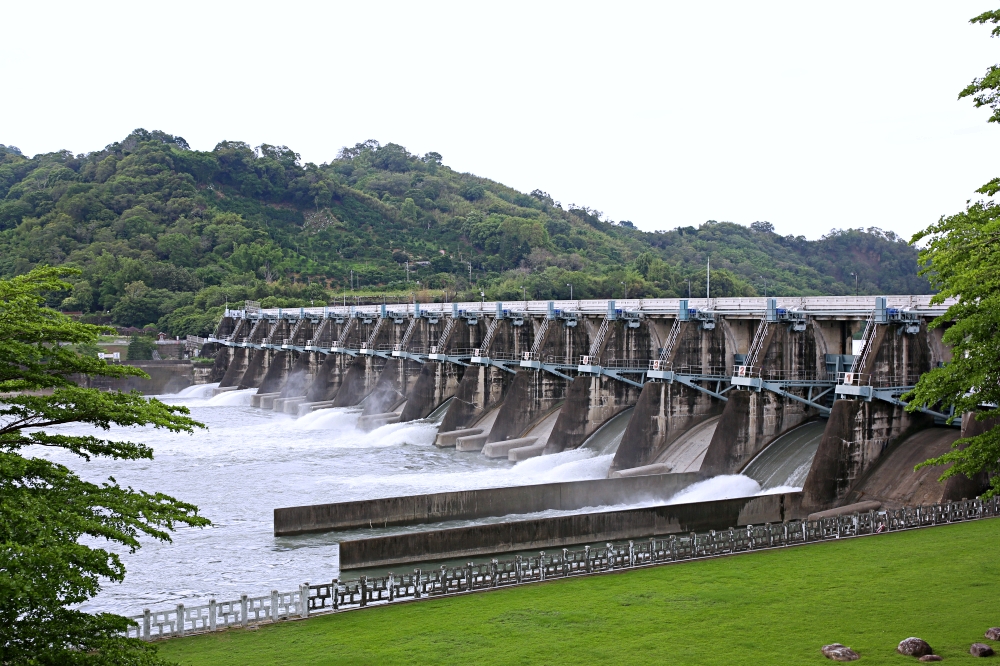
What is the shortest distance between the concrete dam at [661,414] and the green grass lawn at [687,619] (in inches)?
244

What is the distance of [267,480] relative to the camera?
139ft

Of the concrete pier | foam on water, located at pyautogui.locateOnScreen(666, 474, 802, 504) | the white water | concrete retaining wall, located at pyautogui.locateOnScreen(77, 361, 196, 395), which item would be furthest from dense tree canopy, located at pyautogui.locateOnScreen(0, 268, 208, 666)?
concrete retaining wall, located at pyautogui.locateOnScreen(77, 361, 196, 395)

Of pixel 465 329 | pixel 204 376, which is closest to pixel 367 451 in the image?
pixel 465 329

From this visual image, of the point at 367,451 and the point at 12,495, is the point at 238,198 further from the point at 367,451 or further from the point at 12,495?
the point at 12,495

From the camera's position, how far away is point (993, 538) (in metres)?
22.7

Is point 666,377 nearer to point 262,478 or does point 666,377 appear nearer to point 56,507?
point 262,478

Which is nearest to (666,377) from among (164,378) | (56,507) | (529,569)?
(529,569)

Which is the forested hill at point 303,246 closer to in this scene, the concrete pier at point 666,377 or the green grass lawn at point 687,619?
the concrete pier at point 666,377

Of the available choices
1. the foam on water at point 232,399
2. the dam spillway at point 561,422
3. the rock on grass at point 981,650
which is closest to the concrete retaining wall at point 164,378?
the foam on water at point 232,399

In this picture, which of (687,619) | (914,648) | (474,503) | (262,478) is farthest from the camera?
(262,478)

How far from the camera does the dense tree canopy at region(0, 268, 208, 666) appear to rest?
31.4 feet

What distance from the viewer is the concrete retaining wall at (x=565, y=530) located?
85.6 feet

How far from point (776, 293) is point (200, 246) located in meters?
78.5

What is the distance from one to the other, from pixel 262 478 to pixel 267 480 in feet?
2.30
